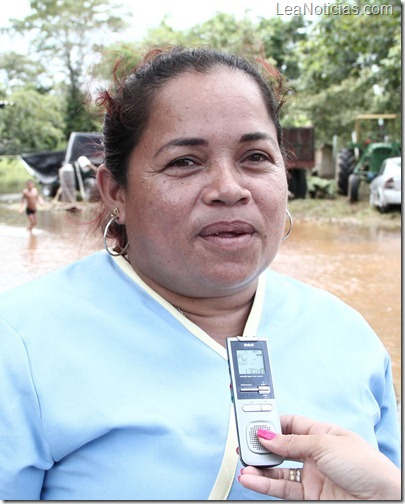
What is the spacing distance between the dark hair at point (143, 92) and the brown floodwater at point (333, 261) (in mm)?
3031

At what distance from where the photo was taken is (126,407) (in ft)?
4.21

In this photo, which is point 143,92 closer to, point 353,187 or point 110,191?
point 110,191

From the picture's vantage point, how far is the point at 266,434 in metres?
1.17

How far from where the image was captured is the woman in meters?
1.27

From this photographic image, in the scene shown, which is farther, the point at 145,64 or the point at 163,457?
the point at 145,64

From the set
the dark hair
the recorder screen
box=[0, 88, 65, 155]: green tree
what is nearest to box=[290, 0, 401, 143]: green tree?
the dark hair

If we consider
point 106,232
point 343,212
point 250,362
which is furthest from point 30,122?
point 250,362

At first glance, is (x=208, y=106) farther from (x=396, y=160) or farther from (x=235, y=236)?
(x=396, y=160)

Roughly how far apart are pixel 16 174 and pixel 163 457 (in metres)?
26.3

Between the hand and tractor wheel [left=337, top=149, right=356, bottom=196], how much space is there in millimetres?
15226

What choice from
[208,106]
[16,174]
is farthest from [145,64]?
[16,174]

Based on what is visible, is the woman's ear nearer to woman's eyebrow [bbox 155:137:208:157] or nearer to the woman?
the woman

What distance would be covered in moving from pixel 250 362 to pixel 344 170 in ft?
50.3

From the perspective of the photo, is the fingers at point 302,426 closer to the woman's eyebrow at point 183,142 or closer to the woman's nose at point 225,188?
the woman's nose at point 225,188
